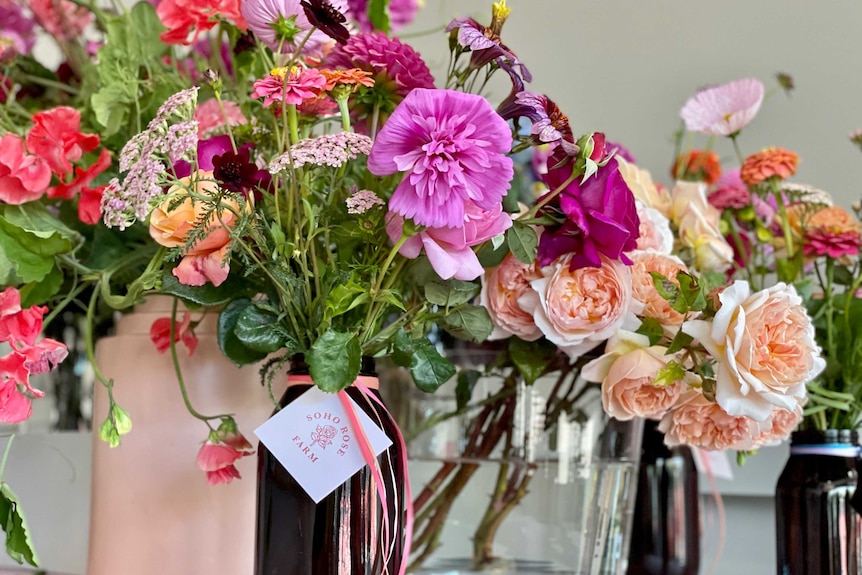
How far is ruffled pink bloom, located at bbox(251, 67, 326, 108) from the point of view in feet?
1.67

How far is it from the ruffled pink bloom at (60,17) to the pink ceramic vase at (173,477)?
442 mm

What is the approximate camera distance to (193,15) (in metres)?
0.66

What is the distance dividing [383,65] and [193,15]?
21 centimetres

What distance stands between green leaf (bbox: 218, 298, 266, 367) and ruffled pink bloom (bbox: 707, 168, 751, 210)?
21.0 inches

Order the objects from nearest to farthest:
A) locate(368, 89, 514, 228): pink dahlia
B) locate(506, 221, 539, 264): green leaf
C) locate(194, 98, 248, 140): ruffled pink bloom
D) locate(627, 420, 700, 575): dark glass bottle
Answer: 1. locate(368, 89, 514, 228): pink dahlia
2. locate(506, 221, 539, 264): green leaf
3. locate(194, 98, 248, 140): ruffled pink bloom
4. locate(627, 420, 700, 575): dark glass bottle

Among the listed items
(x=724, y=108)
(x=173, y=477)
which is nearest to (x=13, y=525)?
(x=173, y=477)

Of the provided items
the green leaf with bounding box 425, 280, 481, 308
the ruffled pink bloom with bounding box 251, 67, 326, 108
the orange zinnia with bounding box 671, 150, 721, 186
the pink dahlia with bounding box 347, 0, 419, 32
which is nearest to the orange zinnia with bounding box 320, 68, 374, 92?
the ruffled pink bloom with bounding box 251, 67, 326, 108

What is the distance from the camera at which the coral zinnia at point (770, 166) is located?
0.78m

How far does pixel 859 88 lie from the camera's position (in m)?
1.04

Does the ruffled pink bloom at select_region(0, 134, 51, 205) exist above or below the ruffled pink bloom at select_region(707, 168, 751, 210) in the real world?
below

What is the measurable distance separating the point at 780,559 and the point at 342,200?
539mm

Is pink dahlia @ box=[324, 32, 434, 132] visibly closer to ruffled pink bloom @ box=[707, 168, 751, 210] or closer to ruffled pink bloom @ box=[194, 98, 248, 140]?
ruffled pink bloom @ box=[194, 98, 248, 140]

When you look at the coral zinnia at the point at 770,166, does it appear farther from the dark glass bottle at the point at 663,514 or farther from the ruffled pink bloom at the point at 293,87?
the ruffled pink bloom at the point at 293,87

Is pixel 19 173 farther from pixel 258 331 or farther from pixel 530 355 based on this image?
pixel 530 355
